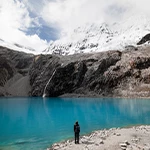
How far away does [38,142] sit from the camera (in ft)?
81.4

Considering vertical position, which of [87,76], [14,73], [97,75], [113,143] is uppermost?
[14,73]

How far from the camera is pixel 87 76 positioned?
391ft

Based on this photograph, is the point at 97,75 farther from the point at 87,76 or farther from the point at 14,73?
the point at 14,73

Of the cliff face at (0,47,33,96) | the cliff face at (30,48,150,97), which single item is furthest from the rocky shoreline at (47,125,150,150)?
the cliff face at (0,47,33,96)

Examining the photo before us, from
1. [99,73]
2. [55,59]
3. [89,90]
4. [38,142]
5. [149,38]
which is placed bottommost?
[38,142]

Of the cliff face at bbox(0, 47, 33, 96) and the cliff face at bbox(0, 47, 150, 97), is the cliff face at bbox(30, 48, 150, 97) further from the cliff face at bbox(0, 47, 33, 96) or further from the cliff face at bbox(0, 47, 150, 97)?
the cliff face at bbox(0, 47, 33, 96)

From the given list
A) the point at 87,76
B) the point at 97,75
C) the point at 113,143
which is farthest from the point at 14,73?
the point at 113,143

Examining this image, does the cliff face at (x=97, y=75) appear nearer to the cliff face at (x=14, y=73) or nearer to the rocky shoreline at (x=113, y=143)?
the cliff face at (x=14, y=73)

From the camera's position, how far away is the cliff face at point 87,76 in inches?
4188

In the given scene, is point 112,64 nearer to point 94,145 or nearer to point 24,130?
point 24,130

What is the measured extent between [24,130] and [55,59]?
109m

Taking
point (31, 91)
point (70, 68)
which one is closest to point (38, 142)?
point (70, 68)

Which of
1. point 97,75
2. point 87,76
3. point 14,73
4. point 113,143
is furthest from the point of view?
point 14,73

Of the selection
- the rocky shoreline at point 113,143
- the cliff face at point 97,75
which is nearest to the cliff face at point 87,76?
the cliff face at point 97,75
